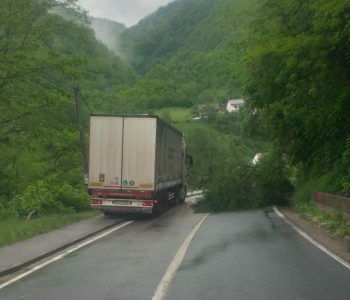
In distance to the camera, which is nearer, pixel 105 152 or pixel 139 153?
pixel 139 153

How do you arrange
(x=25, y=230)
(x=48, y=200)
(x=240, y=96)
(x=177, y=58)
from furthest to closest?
(x=177, y=58), (x=240, y=96), (x=48, y=200), (x=25, y=230)

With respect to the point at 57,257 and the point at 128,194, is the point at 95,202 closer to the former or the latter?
the point at 128,194

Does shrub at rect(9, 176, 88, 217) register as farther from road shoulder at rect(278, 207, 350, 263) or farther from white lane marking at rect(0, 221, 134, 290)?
road shoulder at rect(278, 207, 350, 263)

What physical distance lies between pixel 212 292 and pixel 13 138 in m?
21.2

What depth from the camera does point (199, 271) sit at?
34.1ft

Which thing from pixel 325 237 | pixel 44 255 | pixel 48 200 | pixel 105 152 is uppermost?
pixel 105 152

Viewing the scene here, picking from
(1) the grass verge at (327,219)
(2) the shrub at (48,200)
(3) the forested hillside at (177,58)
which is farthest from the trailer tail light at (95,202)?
(3) the forested hillside at (177,58)

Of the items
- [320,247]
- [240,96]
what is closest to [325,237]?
[320,247]

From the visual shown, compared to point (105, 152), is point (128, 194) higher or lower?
lower

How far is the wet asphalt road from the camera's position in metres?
8.55

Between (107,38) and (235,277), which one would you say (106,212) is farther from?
(107,38)

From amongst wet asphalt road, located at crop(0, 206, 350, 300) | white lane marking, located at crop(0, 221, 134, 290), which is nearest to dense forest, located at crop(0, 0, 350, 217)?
wet asphalt road, located at crop(0, 206, 350, 300)

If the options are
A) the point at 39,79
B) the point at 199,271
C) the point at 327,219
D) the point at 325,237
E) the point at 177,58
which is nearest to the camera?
the point at 199,271

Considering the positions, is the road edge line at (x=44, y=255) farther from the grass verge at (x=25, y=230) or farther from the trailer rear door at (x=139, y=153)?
the trailer rear door at (x=139, y=153)
